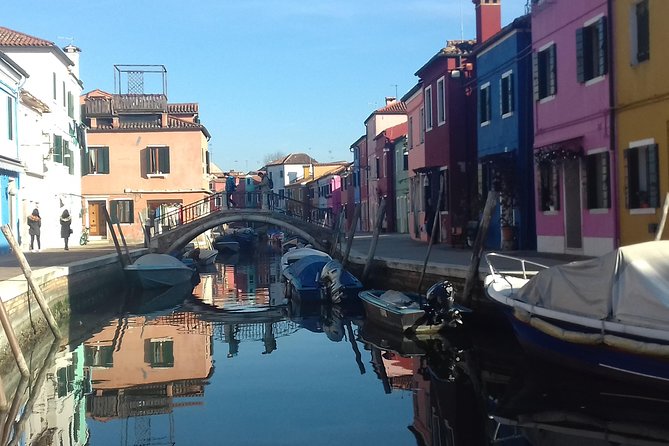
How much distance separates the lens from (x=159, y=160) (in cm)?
4381

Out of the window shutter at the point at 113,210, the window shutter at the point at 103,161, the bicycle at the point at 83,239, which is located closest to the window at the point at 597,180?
the bicycle at the point at 83,239

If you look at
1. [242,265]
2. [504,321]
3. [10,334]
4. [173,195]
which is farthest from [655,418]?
[173,195]

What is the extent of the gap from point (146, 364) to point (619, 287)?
773cm

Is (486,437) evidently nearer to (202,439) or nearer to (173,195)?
(202,439)

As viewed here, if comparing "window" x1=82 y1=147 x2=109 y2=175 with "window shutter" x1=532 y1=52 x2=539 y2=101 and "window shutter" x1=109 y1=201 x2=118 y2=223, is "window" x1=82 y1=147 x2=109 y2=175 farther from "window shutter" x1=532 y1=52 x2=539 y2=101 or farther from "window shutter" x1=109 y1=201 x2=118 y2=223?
"window shutter" x1=532 y1=52 x2=539 y2=101

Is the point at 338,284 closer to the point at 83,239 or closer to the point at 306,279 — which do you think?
the point at 306,279

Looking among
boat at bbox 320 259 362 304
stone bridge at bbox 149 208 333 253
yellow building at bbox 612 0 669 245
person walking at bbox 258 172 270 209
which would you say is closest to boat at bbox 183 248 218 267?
stone bridge at bbox 149 208 333 253

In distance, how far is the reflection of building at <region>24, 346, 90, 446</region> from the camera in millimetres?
8898

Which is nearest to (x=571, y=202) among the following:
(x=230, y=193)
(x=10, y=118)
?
(x=10, y=118)

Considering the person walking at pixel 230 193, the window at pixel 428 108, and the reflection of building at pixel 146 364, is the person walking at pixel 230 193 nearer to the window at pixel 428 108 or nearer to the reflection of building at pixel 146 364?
the window at pixel 428 108

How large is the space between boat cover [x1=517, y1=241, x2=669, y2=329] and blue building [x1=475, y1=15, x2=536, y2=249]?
10.6 m

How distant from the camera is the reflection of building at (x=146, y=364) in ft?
34.8

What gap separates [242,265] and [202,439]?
3162 cm

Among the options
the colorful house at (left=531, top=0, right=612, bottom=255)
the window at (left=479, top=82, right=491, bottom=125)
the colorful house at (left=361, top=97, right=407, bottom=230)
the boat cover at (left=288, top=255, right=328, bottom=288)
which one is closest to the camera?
the colorful house at (left=531, top=0, right=612, bottom=255)
